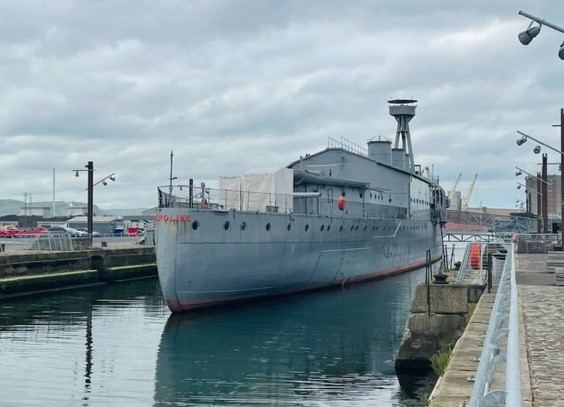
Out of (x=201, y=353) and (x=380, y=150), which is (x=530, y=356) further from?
(x=380, y=150)

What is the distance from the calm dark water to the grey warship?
1.15 metres

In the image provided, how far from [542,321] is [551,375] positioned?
4.35 metres

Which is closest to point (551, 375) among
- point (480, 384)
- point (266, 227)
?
point (480, 384)

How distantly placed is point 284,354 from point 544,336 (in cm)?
1029

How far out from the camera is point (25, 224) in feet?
404

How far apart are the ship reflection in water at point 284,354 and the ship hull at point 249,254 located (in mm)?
871

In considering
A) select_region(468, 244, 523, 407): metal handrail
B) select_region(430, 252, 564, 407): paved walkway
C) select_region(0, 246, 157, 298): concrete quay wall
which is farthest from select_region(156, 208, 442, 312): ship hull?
select_region(468, 244, 523, 407): metal handrail

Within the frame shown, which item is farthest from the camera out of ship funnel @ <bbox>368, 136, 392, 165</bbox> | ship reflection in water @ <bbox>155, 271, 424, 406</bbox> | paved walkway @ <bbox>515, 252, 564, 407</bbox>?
ship funnel @ <bbox>368, 136, 392, 165</bbox>

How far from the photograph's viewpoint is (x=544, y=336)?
11344mm

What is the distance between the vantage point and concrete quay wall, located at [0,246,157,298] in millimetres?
33594

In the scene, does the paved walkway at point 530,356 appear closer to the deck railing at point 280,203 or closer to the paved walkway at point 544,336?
the paved walkway at point 544,336

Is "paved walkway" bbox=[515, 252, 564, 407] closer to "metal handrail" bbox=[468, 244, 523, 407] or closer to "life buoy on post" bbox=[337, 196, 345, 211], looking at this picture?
"metal handrail" bbox=[468, 244, 523, 407]

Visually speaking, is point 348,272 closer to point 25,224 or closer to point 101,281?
point 101,281

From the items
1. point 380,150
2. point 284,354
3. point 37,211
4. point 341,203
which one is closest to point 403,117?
point 380,150
